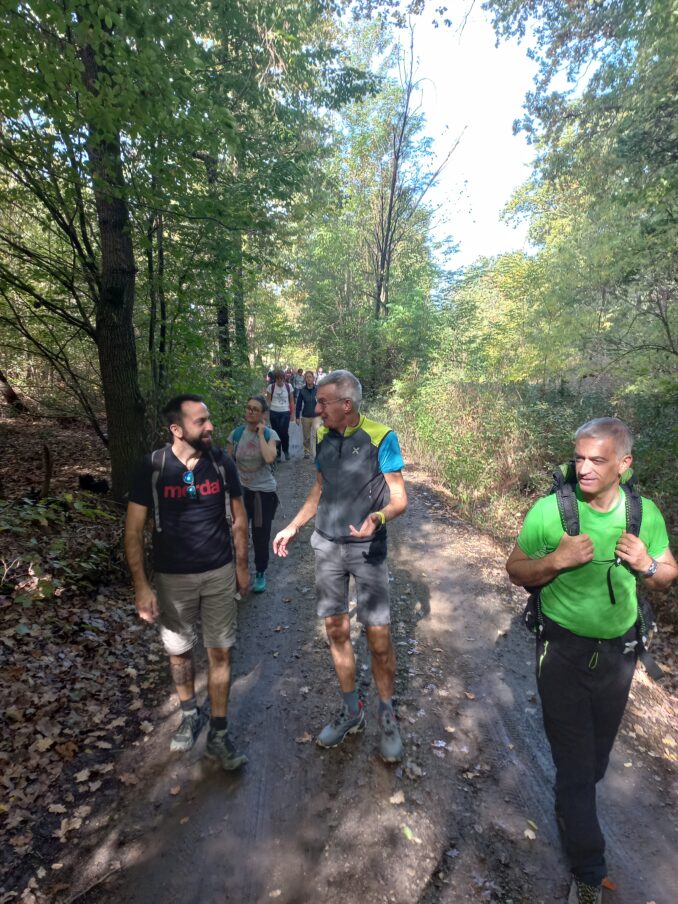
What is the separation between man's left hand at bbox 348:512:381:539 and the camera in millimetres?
2730

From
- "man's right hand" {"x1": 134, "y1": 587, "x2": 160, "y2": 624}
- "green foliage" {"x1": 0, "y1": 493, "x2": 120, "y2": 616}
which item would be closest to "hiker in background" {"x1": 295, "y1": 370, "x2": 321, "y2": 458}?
"green foliage" {"x1": 0, "y1": 493, "x2": 120, "y2": 616}

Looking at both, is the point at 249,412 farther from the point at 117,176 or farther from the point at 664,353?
the point at 664,353

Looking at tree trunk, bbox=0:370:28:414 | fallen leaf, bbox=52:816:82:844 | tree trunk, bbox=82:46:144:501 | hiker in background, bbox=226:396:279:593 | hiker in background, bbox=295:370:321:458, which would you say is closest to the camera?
fallen leaf, bbox=52:816:82:844

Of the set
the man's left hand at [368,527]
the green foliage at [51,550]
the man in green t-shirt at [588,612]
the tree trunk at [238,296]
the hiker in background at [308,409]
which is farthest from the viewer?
the hiker in background at [308,409]

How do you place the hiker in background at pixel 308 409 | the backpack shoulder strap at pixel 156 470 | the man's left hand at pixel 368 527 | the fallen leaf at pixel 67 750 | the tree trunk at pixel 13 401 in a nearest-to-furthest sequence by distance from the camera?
the man's left hand at pixel 368 527, the backpack shoulder strap at pixel 156 470, the fallen leaf at pixel 67 750, the tree trunk at pixel 13 401, the hiker in background at pixel 308 409

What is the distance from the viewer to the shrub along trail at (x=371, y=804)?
92.4 inches

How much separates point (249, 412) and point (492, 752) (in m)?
3.92

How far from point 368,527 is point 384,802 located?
1.74 metres

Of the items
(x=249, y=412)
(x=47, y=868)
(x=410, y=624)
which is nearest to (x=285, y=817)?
(x=47, y=868)

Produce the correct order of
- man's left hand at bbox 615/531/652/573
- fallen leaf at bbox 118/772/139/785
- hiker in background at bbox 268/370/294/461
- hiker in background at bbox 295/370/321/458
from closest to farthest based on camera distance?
man's left hand at bbox 615/531/652/573 → fallen leaf at bbox 118/772/139/785 → hiker in background at bbox 268/370/294/461 → hiker in background at bbox 295/370/321/458

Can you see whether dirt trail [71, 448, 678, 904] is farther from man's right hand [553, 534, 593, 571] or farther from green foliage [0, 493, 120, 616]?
green foliage [0, 493, 120, 616]

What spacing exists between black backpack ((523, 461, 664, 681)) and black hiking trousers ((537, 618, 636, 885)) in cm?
6

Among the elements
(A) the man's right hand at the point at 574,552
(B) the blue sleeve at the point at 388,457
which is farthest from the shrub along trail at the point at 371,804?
(B) the blue sleeve at the point at 388,457

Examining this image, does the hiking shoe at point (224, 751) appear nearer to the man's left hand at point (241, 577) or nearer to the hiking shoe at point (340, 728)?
the hiking shoe at point (340, 728)
